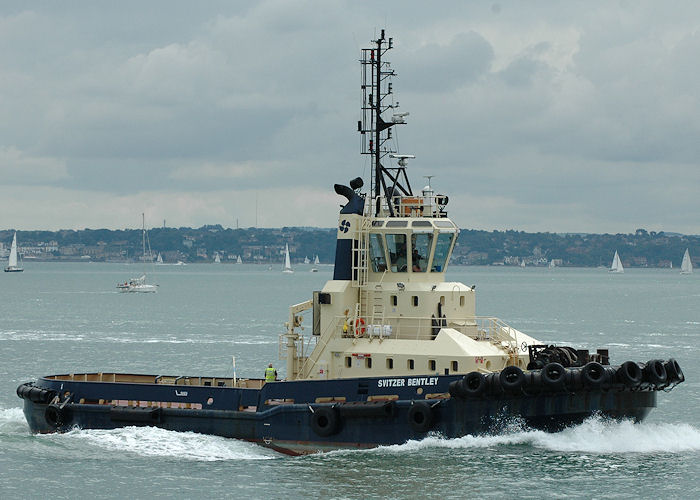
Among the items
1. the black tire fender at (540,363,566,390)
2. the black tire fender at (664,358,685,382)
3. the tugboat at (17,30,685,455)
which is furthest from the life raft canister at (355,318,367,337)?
the black tire fender at (664,358,685,382)

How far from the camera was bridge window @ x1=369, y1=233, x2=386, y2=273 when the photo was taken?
25.4 metres

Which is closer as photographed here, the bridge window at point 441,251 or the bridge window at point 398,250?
the bridge window at point 398,250

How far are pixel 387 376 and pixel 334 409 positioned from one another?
4.13ft

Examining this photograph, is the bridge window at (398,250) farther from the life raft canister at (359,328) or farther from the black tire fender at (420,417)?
the black tire fender at (420,417)

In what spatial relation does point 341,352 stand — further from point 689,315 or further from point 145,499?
point 689,315

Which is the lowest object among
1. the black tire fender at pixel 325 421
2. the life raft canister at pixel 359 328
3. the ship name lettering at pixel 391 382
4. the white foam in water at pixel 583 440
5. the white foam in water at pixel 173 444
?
the white foam in water at pixel 173 444

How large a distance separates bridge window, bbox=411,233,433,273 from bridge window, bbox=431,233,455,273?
0.19 metres

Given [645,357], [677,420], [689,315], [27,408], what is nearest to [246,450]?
[27,408]

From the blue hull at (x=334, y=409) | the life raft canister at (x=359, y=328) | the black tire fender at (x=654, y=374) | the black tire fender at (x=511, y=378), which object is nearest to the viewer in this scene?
the black tire fender at (x=511, y=378)

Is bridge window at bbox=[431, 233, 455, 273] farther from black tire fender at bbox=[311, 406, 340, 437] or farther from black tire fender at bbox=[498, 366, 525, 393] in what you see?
black tire fender at bbox=[311, 406, 340, 437]

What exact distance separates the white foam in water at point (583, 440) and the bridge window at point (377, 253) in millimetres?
4062

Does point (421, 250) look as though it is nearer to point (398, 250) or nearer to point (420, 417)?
point (398, 250)

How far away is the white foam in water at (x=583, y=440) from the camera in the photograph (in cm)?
2314

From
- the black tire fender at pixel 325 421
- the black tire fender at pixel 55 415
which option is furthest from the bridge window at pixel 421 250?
the black tire fender at pixel 55 415
